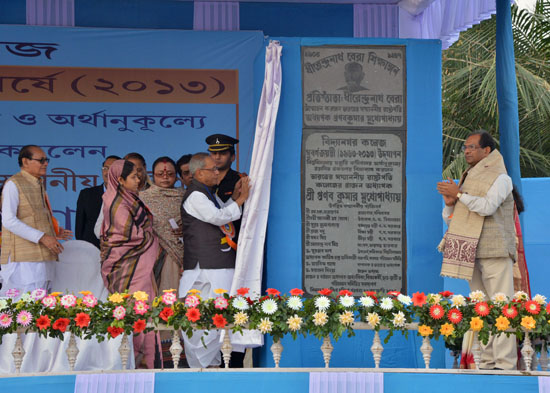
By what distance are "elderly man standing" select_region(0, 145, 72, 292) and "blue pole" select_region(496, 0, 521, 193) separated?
3.49 m

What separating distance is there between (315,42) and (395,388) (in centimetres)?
272

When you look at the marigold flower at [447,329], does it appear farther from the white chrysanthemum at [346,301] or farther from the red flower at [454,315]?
the white chrysanthemum at [346,301]

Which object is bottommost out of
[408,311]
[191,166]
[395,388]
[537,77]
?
[395,388]

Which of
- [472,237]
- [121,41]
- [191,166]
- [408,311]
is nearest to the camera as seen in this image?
[408,311]

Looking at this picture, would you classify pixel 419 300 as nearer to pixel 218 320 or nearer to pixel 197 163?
pixel 218 320

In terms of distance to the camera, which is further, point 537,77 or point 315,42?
point 537,77

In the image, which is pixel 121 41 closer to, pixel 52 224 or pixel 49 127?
pixel 49 127

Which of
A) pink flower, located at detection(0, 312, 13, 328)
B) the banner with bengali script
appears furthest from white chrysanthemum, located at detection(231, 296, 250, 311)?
the banner with bengali script

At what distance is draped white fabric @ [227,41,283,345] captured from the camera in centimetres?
643

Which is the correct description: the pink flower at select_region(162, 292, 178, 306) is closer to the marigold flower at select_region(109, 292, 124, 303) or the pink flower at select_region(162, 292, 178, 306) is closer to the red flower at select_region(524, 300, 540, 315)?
the marigold flower at select_region(109, 292, 124, 303)

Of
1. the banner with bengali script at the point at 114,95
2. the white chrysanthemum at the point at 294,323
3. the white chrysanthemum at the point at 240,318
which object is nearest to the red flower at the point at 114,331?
the white chrysanthemum at the point at 240,318

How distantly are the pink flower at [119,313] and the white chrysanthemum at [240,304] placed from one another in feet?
2.18

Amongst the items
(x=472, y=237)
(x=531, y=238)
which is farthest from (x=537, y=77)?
(x=472, y=237)

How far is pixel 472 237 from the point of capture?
614 cm
